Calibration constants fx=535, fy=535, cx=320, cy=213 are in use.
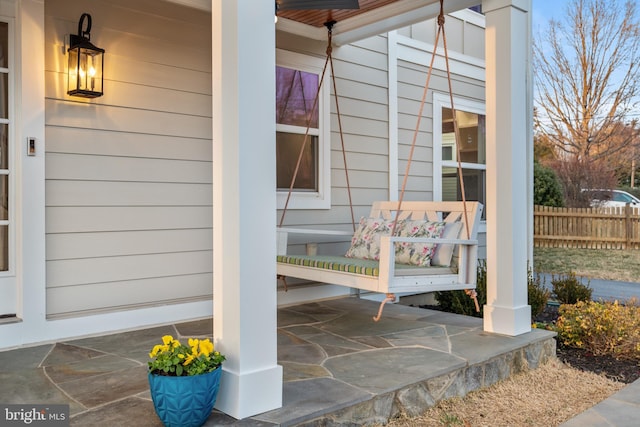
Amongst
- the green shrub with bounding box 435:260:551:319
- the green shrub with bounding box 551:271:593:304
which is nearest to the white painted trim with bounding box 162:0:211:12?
the green shrub with bounding box 435:260:551:319

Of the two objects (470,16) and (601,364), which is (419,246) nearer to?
(601,364)

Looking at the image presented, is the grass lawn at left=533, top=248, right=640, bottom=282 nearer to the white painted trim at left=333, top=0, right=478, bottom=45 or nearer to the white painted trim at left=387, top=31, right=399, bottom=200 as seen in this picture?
the white painted trim at left=387, top=31, right=399, bottom=200

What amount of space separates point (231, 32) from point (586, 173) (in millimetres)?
4736

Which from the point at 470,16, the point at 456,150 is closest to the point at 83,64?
the point at 456,150

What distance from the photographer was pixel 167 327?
148 inches

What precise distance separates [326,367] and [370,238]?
1.56 meters

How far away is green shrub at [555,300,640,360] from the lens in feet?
12.3

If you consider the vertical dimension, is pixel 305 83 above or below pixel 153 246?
above

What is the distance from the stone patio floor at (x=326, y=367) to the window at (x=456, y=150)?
2.24 meters

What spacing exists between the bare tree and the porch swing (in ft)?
7.95

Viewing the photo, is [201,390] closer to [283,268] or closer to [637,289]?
[283,268]

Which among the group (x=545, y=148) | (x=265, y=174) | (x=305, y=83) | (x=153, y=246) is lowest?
(x=153, y=246)

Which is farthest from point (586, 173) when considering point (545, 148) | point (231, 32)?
point (231, 32)

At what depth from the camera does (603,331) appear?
3818mm
